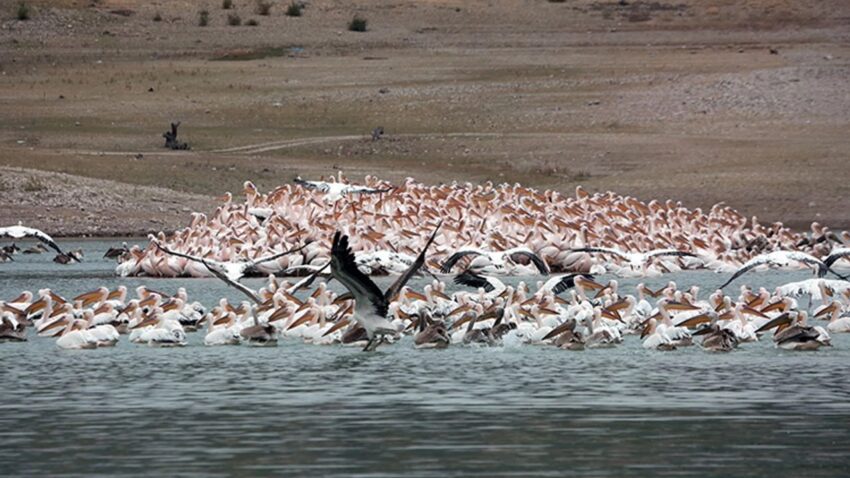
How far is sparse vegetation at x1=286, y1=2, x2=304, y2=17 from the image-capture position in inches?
2606

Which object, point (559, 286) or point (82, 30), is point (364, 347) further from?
point (82, 30)

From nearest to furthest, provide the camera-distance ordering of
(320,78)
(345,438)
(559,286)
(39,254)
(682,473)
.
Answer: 1. (682,473)
2. (345,438)
3. (559,286)
4. (39,254)
5. (320,78)

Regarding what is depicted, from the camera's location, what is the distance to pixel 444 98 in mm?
51531

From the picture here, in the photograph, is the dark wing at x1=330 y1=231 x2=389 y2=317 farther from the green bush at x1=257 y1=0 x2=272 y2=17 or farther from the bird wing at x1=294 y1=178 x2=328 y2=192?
the green bush at x1=257 y1=0 x2=272 y2=17

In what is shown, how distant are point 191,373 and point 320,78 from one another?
3992 cm

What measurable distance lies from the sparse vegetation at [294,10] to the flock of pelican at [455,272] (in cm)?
3422

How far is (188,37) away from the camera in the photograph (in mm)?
62469

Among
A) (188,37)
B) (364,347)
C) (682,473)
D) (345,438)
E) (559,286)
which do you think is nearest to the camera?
(682,473)

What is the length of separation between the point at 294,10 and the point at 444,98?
16193 millimetres

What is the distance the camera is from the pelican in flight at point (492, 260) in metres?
25.6

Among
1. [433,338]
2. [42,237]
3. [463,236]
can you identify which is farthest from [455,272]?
[433,338]

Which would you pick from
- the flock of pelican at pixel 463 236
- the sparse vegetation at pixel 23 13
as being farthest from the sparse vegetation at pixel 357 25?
the flock of pelican at pixel 463 236

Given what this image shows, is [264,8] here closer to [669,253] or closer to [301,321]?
[669,253]

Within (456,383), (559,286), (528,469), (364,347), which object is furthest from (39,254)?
(528,469)
